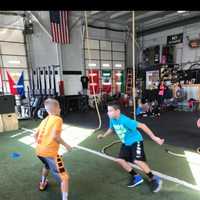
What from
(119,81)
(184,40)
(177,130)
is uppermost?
(184,40)

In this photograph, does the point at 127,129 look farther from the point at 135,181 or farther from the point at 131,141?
the point at 135,181

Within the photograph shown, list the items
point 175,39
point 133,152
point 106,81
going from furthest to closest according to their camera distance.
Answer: point 106,81, point 175,39, point 133,152

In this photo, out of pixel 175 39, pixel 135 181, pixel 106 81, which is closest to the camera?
pixel 135 181

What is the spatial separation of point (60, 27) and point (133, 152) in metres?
8.42

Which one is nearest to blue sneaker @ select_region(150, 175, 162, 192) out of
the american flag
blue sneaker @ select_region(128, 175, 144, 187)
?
blue sneaker @ select_region(128, 175, 144, 187)

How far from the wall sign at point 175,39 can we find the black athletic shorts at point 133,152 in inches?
409

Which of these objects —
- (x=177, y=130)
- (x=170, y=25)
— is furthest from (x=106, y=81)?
(x=177, y=130)

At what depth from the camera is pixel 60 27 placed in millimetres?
9531

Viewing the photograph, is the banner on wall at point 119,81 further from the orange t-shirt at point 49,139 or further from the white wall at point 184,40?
the orange t-shirt at point 49,139

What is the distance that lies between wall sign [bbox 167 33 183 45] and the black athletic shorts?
34.1ft

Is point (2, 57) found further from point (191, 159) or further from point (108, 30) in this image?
point (191, 159)
